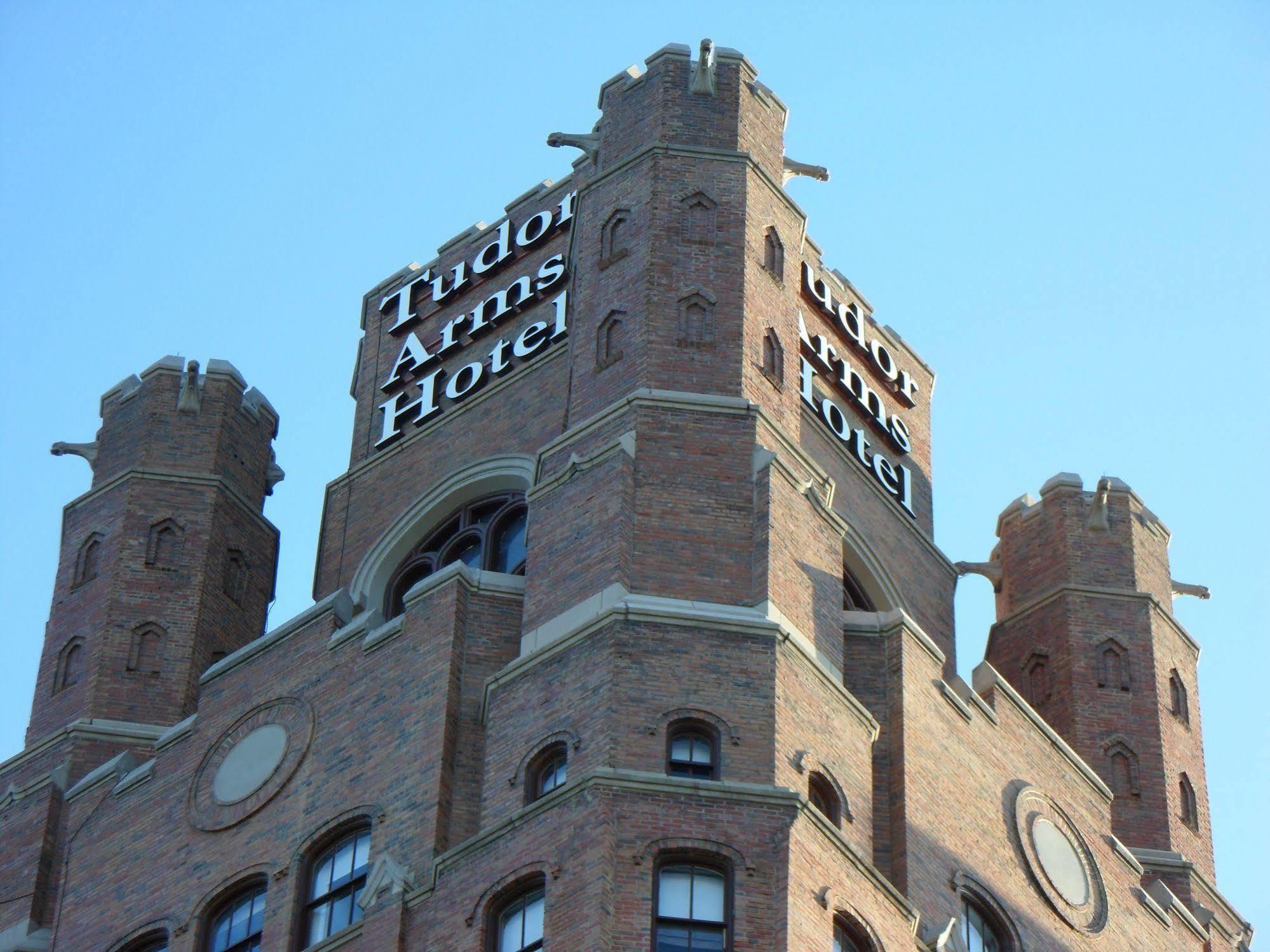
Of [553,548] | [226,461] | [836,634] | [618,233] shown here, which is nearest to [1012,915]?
[836,634]

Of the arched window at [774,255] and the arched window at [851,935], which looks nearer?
the arched window at [851,935]

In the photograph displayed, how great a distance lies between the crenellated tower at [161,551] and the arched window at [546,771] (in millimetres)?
11815

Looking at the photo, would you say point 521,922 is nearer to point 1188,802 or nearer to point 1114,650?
point 1188,802

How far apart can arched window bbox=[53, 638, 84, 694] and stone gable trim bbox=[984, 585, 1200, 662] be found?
16564 millimetres

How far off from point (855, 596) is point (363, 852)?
12.7 meters

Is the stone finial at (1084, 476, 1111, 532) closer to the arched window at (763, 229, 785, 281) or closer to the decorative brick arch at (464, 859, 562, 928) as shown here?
the arched window at (763, 229, 785, 281)

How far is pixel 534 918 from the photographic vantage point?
170 ft

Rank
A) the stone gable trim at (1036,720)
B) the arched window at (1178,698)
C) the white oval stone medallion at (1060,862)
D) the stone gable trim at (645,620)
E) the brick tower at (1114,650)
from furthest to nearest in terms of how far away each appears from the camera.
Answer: the arched window at (1178,698) < the brick tower at (1114,650) < the stone gable trim at (1036,720) < the white oval stone medallion at (1060,862) < the stone gable trim at (645,620)

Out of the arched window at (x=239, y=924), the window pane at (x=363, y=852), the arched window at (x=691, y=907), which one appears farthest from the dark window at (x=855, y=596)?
the arched window at (x=691, y=907)

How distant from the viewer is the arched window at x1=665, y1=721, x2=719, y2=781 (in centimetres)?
5344

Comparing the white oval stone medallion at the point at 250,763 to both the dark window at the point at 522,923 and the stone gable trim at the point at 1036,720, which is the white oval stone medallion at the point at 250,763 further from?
the stone gable trim at the point at 1036,720

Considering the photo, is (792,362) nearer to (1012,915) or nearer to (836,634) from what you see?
(836,634)

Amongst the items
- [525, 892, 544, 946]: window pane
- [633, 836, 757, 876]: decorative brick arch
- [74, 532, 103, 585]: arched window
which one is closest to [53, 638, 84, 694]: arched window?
[74, 532, 103, 585]: arched window

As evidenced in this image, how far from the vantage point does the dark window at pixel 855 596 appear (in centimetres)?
6538
